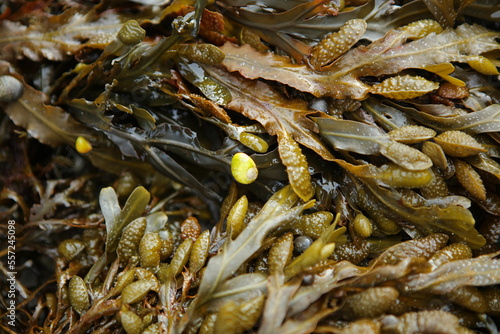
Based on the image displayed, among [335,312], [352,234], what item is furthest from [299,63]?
[335,312]

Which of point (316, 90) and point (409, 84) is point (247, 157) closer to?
point (316, 90)

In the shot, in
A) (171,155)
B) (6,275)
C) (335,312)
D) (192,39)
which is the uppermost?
(192,39)

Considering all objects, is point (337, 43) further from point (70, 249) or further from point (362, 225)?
point (70, 249)

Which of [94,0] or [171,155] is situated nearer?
[171,155]

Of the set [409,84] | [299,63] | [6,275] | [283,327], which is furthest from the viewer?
[6,275]

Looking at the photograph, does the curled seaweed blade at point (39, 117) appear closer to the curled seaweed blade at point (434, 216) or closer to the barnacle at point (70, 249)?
the barnacle at point (70, 249)

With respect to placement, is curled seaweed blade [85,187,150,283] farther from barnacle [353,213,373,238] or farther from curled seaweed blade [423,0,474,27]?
curled seaweed blade [423,0,474,27]

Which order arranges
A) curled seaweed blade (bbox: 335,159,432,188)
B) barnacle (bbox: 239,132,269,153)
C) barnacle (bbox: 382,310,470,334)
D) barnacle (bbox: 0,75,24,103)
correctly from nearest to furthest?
barnacle (bbox: 382,310,470,334)
curled seaweed blade (bbox: 335,159,432,188)
barnacle (bbox: 239,132,269,153)
barnacle (bbox: 0,75,24,103)

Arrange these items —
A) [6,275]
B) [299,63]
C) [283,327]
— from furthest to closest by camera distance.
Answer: [6,275], [299,63], [283,327]

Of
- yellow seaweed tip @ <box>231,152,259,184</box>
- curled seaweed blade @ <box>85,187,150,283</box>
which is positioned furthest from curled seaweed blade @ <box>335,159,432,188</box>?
curled seaweed blade @ <box>85,187,150,283</box>
